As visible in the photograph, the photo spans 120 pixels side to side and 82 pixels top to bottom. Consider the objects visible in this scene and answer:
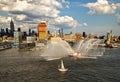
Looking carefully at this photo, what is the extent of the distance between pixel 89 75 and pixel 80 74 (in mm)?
3855

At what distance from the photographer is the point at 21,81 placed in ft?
280

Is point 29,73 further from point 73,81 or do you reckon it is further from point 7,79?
point 73,81

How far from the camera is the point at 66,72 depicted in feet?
330

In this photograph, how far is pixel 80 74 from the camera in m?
94.8

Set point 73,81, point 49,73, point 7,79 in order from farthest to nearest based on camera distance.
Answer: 1. point 49,73
2. point 7,79
3. point 73,81

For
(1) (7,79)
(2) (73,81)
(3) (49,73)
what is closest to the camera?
(2) (73,81)

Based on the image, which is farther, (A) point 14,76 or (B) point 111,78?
(A) point 14,76

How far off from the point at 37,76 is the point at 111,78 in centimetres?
2581

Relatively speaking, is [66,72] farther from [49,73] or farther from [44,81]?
[44,81]

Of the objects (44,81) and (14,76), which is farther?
(14,76)

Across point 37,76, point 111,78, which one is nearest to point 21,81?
point 37,76

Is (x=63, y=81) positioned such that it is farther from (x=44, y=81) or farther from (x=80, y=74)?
(x=80, y=74)

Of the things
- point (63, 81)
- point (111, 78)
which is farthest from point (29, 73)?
point (111, 78)

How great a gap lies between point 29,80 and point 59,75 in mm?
12254
